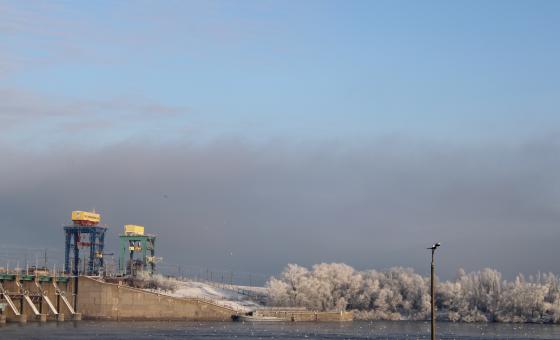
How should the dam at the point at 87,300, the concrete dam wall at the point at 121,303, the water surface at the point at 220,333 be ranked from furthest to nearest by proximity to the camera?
the concrete dam wall at the point at 121,303, the dam at the point at 87,300, the water surface at the point at 220,333

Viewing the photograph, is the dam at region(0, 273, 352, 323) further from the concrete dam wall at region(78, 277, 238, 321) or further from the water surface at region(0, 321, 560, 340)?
the water surface at region(0, 321, 560, 340)

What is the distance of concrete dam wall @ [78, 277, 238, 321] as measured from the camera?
623ft

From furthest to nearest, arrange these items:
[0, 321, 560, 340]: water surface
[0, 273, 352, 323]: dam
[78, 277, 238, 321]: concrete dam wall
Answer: [78, 277, 238, 321]: concrete dam wall → [0, 273, 352, 323]: dam → [0, 321, 560, 340]: water surface

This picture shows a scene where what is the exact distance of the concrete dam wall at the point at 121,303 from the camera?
7470 inches

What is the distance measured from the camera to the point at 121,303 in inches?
7505

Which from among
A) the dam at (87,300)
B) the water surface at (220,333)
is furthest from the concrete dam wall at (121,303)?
the water surface at (220,333)

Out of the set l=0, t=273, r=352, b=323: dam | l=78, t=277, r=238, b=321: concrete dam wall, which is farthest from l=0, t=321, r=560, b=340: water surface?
l=0, t=273, r=352, b=323: dam

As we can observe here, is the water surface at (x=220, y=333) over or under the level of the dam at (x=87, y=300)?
under

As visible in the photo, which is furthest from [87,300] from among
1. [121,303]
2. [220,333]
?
[220,333]

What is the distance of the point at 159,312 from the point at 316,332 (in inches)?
1886

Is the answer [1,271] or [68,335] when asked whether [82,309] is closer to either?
[1,271]

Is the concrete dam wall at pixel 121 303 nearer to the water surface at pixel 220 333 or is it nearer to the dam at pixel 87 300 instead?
the dam at pixel 87 300

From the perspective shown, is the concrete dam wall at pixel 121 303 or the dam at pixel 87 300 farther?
the concrete dam wall at pixel 121 303

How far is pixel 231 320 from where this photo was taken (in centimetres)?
19950
